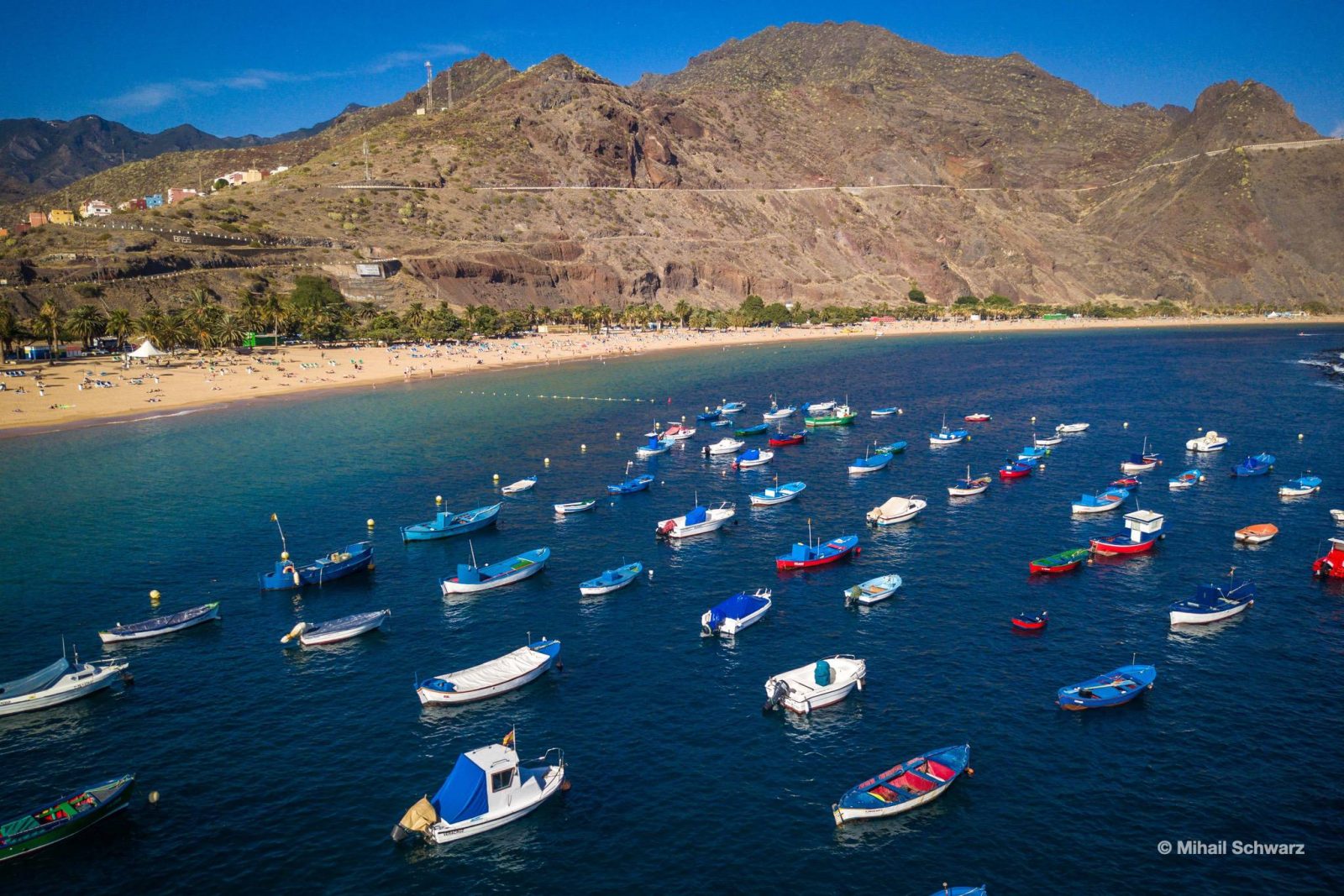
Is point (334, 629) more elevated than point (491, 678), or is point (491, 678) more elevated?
point (334, 629)

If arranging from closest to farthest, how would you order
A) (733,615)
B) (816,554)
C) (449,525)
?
(733,615)
(816,554)
(449,525)

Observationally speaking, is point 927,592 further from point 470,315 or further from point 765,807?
point 470,315

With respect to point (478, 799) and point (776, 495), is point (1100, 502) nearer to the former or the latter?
point (776, 495)

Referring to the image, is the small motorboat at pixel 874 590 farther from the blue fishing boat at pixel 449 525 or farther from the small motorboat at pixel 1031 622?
the blue fishing boat at pixel 449 525

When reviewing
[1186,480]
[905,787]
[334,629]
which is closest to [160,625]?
[334,629]

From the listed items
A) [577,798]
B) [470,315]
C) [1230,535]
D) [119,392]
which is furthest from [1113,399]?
[119,392]

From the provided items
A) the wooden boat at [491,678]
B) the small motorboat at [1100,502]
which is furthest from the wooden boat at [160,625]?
the small motorboat at [1100,502]
